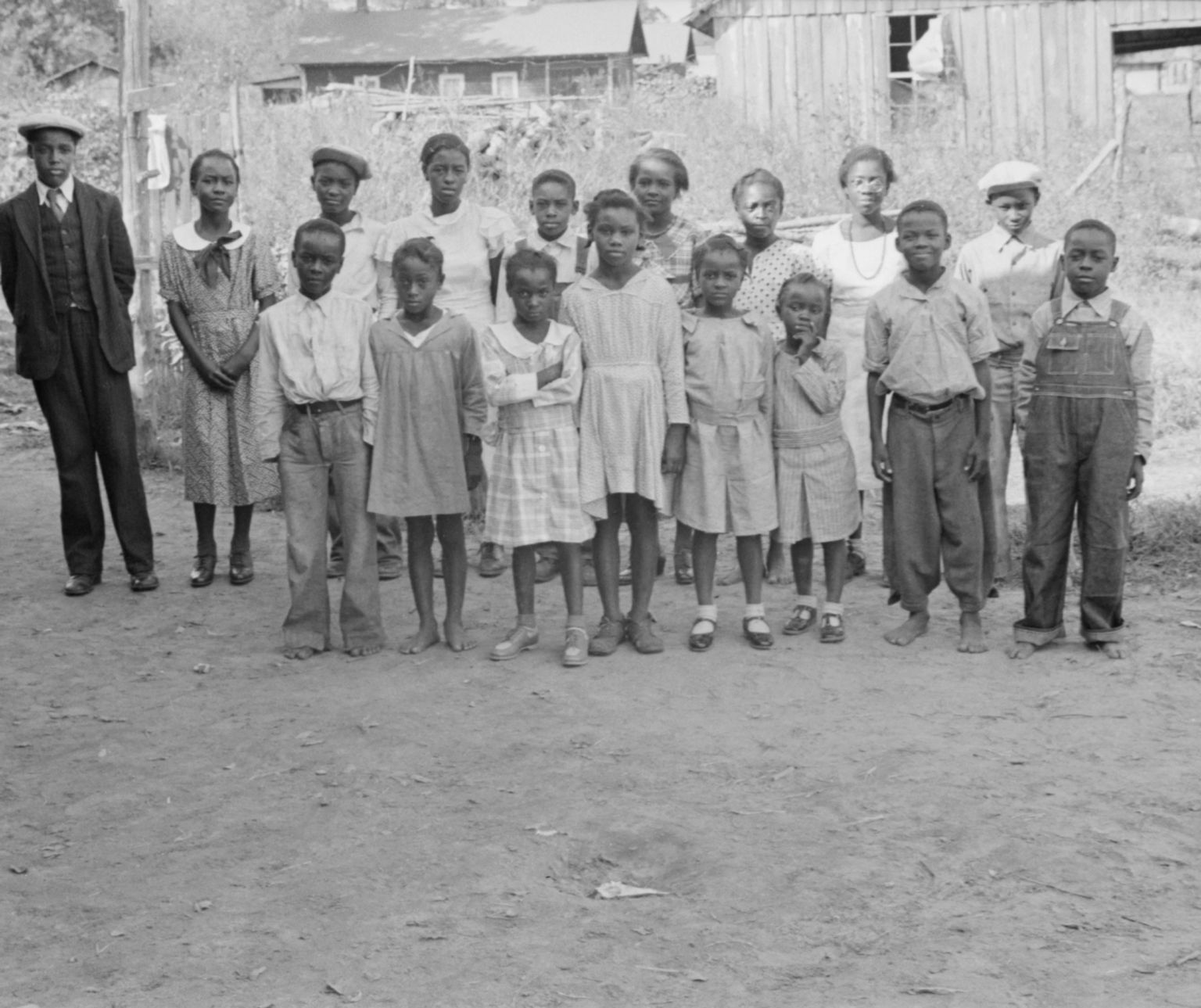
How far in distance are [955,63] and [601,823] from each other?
45.5 ft

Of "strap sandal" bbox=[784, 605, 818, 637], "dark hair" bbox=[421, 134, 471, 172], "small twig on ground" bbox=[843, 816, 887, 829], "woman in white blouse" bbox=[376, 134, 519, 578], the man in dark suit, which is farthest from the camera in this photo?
the man in dark suit

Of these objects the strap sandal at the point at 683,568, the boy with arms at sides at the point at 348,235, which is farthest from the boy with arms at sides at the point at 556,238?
the strap sandal at the point at 683,568

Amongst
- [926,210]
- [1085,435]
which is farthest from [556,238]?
[1085,435]

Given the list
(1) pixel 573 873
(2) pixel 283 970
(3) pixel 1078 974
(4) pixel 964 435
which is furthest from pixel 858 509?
(2) pixel 283 970

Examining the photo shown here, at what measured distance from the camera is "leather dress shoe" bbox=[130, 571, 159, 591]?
6.28 metres

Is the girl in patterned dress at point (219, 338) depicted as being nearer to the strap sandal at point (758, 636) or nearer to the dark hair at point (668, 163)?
the dark hair at point (668, 163)

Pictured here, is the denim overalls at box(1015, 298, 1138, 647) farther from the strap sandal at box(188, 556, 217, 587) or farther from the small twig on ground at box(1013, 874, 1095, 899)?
the strap sandal at box(188, 556, 217, 587)

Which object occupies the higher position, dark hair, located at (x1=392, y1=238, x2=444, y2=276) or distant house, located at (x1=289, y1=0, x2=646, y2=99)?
distant house, located at (x1=289, y1=0, x2=646, y2=99)

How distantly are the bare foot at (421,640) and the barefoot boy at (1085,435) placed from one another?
2.03 meters

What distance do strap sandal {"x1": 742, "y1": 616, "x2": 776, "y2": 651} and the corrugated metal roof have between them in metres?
24.7

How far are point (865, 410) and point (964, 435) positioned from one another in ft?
3.42

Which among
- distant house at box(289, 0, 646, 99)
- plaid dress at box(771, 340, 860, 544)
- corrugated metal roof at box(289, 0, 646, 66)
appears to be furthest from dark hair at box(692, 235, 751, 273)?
corrugated metal roof at box(289, 0, 646, 66)

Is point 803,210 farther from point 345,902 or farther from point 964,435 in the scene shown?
point 345,902

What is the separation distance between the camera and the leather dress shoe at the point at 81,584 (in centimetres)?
627
